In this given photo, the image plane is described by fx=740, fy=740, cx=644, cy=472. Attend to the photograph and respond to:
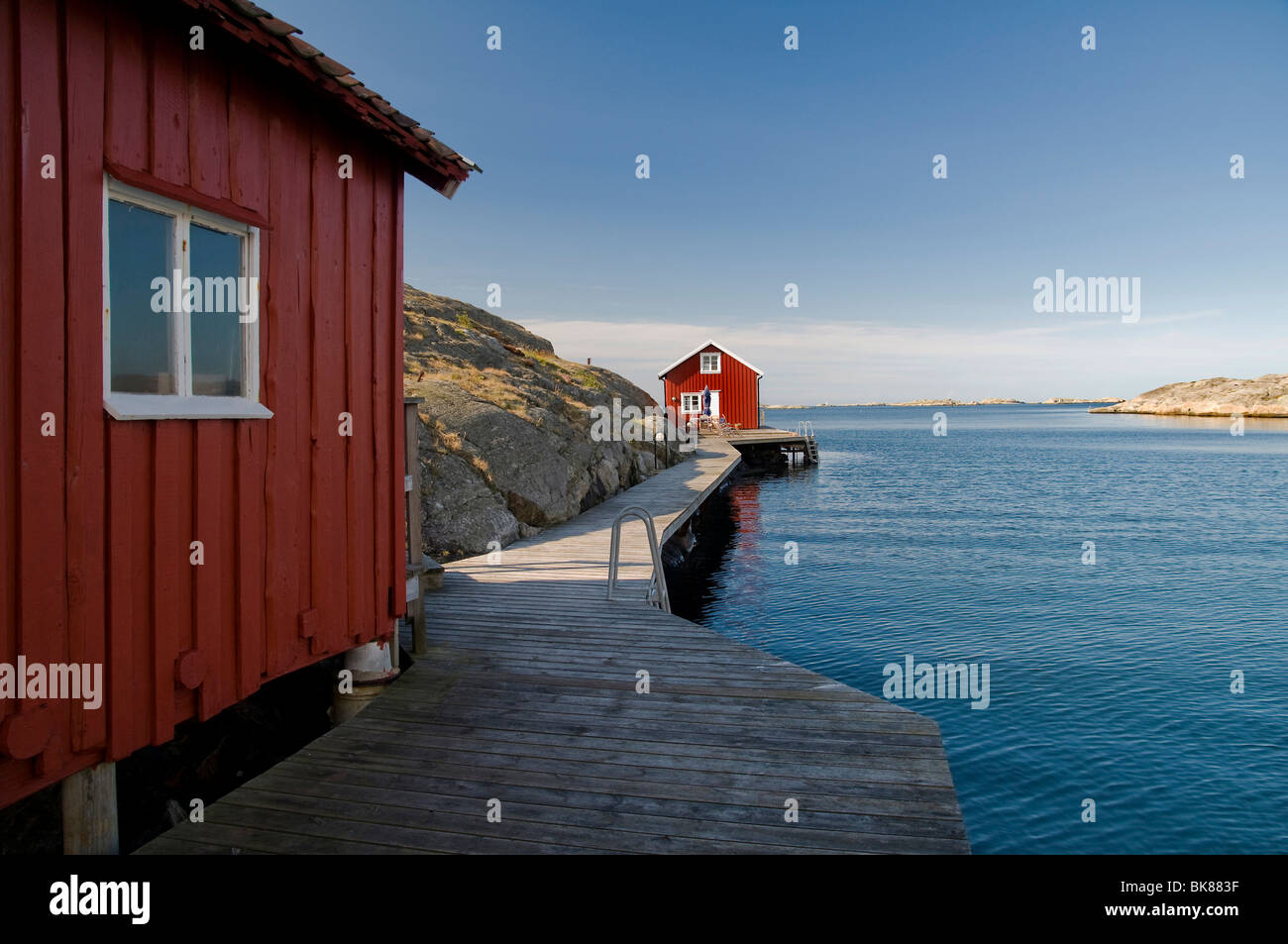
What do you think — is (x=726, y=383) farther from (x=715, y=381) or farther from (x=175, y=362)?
(x=175, y=362)

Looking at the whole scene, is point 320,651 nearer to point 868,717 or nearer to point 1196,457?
point 868,717

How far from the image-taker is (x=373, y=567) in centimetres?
560

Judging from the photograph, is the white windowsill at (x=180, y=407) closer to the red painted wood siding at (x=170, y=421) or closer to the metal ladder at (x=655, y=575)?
the red painted wood siding at (x=170, y=421)

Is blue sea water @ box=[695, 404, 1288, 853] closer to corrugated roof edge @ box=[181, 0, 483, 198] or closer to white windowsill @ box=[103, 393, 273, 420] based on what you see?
white windowsill @ box=[103, 393, 273, 420]

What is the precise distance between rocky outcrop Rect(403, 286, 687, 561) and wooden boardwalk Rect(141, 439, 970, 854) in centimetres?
540

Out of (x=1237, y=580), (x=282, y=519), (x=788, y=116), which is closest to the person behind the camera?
(x=282, y=519)

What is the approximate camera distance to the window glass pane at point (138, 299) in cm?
343

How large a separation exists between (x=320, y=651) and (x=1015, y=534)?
72.6 ft

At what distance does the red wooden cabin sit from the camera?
3020 mm

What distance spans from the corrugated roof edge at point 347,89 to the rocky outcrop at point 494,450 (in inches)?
275

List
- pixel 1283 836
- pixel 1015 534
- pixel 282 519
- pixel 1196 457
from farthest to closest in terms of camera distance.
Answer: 1. pixel 1196 457
2. pixel 1015 534
3. pixel 1283 836
4. pixel 282 519

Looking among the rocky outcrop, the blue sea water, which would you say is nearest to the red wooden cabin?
the blue sea water

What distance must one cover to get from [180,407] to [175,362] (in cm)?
26
